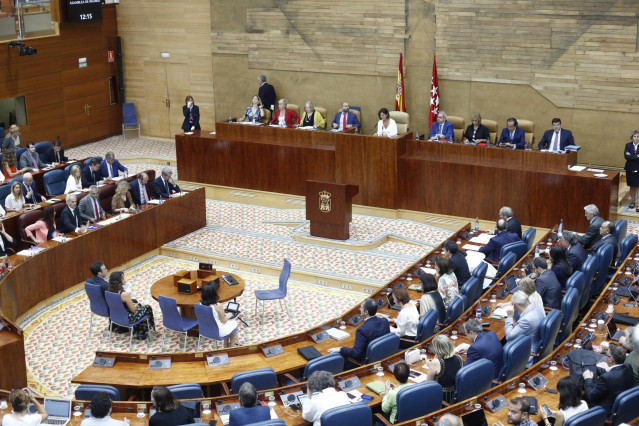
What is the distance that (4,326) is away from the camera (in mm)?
9695

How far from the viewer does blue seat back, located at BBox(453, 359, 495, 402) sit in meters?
7.58

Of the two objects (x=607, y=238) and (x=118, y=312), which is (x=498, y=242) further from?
(x=118, y=312)

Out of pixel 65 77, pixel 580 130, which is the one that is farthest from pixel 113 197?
pixel 580 130

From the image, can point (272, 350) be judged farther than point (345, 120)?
No

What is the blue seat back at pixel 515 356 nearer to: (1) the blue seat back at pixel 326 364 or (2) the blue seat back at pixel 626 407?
(2) the blue seat back at pixel 626 407

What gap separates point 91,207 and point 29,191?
1401mm

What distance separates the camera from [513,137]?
15477 mm

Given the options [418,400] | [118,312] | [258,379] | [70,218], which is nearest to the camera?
[418,400]

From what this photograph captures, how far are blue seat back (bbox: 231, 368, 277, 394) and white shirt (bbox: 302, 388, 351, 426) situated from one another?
2.65 ft

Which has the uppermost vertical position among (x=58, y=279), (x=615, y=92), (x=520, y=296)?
(x=615, y=92)

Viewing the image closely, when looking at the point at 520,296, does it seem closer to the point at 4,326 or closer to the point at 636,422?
the point at 636,422

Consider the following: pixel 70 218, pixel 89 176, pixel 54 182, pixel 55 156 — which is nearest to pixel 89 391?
pixel 70 218

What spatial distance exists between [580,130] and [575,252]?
6264 mm

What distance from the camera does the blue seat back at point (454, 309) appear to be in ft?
32.0
